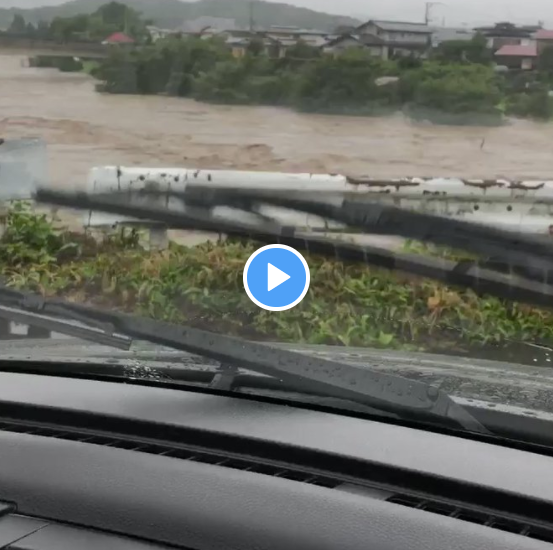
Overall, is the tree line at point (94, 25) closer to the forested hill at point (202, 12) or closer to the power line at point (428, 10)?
the forested hill at point (202, 12)

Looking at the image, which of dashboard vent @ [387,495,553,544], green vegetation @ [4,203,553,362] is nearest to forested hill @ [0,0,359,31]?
green vegetation @ [4,203,553,362]

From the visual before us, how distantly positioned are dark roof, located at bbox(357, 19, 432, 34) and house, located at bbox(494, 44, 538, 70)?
26 centimetres

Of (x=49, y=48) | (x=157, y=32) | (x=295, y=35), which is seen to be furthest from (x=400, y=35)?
(x=49, y=48)

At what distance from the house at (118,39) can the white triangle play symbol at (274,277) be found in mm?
1062

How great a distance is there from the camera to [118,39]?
389 cm

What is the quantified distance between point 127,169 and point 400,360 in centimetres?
132

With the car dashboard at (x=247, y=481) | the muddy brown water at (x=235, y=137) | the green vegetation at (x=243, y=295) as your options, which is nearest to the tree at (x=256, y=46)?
the muddy brown water at (x=235, y=137)

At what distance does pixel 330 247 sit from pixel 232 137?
663mm

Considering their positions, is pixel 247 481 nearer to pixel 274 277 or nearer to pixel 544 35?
pixel 274 277

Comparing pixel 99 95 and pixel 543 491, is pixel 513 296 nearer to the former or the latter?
pixel 543 491

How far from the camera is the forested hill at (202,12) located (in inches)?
142

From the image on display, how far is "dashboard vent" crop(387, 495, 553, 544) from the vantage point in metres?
2.42

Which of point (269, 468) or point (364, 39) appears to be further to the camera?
point (364, 39)

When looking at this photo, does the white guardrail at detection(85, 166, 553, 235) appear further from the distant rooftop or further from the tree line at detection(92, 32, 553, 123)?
the distant rooftop
